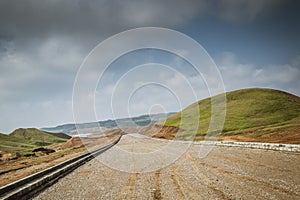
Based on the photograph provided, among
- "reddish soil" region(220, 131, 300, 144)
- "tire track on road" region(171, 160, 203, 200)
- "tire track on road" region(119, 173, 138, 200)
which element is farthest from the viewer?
"reddish soil" region(220, 131, 300, 144)

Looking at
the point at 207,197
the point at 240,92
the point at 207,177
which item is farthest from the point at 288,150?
the point at 240,92

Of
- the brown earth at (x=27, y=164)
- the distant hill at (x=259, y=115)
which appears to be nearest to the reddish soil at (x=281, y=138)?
the distant hill at (x=259, y=115)

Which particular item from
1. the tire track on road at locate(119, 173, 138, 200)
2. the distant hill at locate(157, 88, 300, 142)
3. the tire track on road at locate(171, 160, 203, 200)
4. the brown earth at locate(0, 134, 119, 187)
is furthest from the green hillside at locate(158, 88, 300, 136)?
the tire track on road at locate(119, 173, 138, 200)

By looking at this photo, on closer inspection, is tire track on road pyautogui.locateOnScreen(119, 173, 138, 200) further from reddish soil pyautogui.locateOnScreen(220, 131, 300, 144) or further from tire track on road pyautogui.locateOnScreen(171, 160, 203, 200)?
reddish soil pyautogui.locateOnScreen(220, 131, 300, 144)

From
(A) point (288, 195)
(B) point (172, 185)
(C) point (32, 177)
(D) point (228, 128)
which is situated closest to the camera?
(A) point (288, 195)

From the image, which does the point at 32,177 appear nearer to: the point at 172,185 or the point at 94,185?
the point at 94,185

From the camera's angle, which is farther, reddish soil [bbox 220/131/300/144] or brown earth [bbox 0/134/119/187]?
reddish soil [bbox 220/131/300/144]

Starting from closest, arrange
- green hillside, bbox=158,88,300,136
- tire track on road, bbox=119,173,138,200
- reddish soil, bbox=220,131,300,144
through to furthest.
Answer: tire track on road, bbox=119,173,138,200 < reddish soil, bbox=220,131,300,144 < green hillside, bbox=158,88,300,136

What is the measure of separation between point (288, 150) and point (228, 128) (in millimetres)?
41164

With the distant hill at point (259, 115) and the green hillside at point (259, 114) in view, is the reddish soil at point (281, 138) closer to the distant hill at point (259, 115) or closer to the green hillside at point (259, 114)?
the distant hill at point (259, 115)

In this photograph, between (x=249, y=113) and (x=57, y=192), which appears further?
(x=249, y=113)

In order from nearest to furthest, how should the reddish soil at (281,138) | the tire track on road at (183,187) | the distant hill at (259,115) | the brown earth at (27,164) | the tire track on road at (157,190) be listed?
the tire track on road at (183,187), the tire track on road at (157,190), the brown earth at (27,164), the reddish soil at (281,138), the distant hill at (259,115)

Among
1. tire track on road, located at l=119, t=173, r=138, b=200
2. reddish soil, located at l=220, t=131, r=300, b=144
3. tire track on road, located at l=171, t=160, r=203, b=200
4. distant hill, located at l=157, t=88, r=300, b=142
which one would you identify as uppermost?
distant hill, located at l=157, t=88, r=300, b=142

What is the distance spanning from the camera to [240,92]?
379ft
